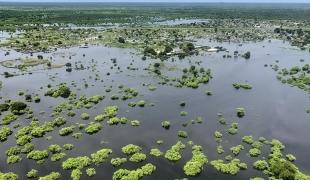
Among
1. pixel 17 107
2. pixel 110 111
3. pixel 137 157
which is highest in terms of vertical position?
pixel 17 107

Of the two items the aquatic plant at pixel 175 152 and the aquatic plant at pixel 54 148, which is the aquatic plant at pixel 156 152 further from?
the aquatic plant at pixel 54 148

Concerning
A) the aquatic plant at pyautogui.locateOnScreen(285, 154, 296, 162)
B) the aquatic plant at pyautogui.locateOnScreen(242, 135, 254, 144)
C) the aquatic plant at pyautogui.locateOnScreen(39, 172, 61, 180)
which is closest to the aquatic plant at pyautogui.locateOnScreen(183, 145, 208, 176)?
the aquatic plant at pyautogui.locateOnScreen(242, 135, 254, 144)

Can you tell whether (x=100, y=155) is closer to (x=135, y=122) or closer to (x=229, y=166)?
(x=135, y=122)

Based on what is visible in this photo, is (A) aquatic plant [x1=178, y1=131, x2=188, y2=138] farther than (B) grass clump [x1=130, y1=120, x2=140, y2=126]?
No

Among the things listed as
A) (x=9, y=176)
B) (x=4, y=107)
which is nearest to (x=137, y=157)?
(x=9, y=176)

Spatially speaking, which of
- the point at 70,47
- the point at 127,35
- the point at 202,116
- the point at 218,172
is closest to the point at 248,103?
the point at 202,116

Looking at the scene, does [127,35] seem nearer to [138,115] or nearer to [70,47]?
[70,47]

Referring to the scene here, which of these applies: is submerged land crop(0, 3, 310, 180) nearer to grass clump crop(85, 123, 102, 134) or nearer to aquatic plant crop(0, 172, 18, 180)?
aquatic plant crop(0, 172, 18, 180)
